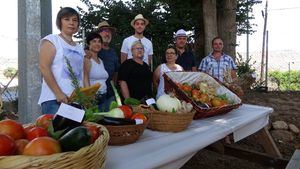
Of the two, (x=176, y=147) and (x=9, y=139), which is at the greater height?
(x=9, y=139)

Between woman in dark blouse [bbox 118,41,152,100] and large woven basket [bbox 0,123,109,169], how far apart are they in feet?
6.79

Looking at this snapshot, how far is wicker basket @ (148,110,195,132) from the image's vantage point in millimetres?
2189

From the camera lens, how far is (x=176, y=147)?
77.9 inches

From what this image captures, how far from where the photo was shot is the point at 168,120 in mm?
2195

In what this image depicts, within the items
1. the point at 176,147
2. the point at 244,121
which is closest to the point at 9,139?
the point at 176,147

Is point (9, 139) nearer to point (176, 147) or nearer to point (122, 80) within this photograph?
point (176, 147)

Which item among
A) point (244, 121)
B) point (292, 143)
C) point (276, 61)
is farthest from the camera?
point (276, 61)

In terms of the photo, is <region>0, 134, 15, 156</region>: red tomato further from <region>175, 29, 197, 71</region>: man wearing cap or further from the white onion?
<region>175, 29, 197, 71</region>: man wearing cap

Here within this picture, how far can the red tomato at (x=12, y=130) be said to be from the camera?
4.28ft

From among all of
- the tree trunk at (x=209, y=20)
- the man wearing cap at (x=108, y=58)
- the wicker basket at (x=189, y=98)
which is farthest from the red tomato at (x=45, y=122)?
the tree trunk at (x=209, y=20)

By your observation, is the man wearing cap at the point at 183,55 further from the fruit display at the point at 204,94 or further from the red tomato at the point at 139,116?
the red tomato at the point at 139,116

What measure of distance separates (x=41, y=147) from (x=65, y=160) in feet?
0.31

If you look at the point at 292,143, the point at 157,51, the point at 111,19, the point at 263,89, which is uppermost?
the point at 111,19

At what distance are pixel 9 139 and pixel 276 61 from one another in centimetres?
3177
